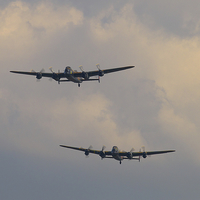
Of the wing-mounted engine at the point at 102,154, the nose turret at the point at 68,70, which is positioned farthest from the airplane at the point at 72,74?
the wing-mounted engine at the point at 102,154

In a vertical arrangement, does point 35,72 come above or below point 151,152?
above

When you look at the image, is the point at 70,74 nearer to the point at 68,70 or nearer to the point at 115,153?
the point at 68,70

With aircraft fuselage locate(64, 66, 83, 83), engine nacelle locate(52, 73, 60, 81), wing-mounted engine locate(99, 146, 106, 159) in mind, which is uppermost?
aircraft fuselage locate(64, 66, 83, 83)

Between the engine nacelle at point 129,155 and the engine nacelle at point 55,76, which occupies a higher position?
the engine nacelle at point 55,76

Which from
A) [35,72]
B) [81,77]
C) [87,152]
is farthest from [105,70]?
[87,152]

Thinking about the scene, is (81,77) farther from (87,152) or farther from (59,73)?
(87,152)

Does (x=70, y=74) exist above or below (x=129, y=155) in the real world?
above

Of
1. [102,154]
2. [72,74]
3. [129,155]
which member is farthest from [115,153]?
[72,74]

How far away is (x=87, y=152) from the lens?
106312mm

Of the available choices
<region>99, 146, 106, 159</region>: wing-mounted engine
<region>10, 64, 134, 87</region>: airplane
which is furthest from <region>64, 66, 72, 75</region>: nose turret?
<region>99, 146, 106, 159</region>: wing-mounted engine

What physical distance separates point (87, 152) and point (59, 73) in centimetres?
2546

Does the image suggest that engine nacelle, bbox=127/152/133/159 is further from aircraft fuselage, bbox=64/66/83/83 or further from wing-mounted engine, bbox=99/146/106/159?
aircraft fuselage, bbox=64/66/83/83

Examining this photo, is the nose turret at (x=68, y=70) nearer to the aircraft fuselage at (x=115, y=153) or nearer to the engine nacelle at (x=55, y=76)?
the engine nacelle at (x=55, y=76)

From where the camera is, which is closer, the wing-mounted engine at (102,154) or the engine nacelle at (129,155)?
the engine nacelle at (129,155)
